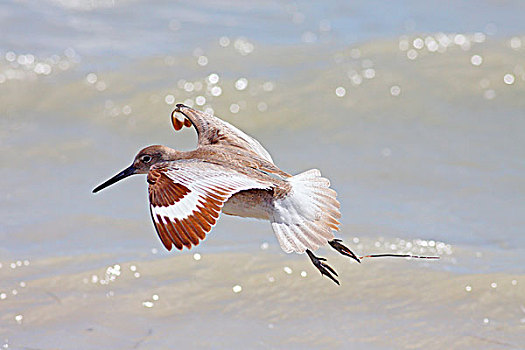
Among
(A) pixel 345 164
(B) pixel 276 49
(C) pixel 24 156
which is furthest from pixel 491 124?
(C) pixel 24 156

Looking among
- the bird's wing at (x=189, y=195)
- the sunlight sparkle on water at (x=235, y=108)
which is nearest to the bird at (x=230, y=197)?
the bird's wing at (x=189, y=195)

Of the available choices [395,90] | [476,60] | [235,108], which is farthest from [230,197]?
[476,60]

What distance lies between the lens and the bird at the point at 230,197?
11.0 ft

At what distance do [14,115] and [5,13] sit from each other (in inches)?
104

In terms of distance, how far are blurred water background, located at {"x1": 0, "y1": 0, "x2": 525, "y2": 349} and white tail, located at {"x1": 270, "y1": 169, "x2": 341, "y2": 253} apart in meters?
0.89

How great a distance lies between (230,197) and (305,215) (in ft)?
1.13

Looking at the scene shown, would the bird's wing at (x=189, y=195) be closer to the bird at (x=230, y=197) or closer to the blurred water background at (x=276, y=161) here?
the bird at (x=230, y=197)

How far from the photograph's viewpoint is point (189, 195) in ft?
11.4

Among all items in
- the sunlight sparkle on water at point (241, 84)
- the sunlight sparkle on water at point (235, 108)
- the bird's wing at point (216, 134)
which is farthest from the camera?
the sunlight sparkle on water at point (241, 84)

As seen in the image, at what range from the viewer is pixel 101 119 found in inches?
317

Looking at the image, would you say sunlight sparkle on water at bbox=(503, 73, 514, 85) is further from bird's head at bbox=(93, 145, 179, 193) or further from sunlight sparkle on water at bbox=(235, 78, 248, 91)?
bird's head at bbox=(93, 145, 179, 193)

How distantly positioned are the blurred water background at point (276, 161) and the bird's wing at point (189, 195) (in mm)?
1095

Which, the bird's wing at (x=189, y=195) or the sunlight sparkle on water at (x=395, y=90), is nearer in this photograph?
the bird's wing at (x=189, y=195)

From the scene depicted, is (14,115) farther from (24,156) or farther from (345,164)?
(345,164)
